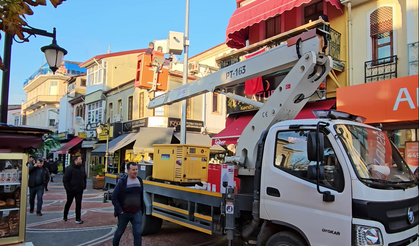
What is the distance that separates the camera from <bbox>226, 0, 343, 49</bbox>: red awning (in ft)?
37.3

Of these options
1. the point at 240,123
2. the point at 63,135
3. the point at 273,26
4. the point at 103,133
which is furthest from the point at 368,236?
the point at 63,135

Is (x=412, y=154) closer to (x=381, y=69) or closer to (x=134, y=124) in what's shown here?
(x=381, y=69)

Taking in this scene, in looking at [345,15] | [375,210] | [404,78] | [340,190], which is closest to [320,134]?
[340,190]

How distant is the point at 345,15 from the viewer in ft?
37.5

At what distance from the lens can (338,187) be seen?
12.8 feet

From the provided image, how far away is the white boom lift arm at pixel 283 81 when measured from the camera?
502cm

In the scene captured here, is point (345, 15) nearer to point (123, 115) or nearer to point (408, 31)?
point (408, 31)

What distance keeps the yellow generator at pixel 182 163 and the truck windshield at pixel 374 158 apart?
324 centimetres

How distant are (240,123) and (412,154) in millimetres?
6580

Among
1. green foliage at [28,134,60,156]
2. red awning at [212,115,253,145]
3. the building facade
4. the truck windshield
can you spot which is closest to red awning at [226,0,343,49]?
the building facade

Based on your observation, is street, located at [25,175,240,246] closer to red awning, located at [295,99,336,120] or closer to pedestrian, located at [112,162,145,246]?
pedestrian, located at [112,162,145,246]

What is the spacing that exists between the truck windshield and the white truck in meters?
0.02

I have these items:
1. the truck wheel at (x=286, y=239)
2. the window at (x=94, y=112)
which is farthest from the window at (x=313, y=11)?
the window at (x=94, y=112)

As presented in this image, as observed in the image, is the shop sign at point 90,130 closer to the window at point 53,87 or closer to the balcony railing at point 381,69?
the window at point 53,87
